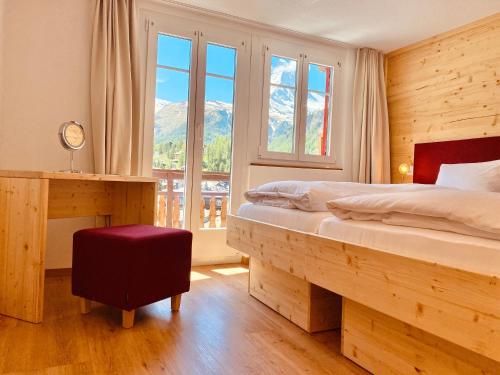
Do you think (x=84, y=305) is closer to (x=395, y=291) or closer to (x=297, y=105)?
(x=395, y=291)

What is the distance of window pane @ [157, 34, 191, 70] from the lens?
3.10 metres

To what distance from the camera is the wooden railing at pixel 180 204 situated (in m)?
3.17

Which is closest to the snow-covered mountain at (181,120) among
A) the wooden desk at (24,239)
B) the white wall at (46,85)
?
the white wall at (46,85)

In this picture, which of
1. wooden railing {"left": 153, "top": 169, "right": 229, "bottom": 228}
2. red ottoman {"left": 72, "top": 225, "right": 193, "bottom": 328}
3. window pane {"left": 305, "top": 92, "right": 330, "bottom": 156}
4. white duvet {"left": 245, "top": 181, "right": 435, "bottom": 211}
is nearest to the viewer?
red ottoman {"left": 72, "top": 225, "right": 193, "bottom": 328}

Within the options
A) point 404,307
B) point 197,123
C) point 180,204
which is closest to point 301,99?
point 197,123

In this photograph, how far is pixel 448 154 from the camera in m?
3.27

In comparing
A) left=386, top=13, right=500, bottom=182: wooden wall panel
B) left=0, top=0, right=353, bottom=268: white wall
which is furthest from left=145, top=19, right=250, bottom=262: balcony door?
left=386, top=13, right=500, bottom=182: wooden wall panel

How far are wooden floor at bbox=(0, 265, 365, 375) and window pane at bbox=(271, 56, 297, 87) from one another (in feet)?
7.28

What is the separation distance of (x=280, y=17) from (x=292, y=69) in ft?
1.81

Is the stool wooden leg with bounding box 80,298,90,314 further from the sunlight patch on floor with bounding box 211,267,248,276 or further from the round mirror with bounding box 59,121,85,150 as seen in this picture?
the sunlight patch on floor with bounding box 211,267,248,276

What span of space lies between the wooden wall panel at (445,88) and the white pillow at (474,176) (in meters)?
0.62

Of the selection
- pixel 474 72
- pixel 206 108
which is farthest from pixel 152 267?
pixel 474 72

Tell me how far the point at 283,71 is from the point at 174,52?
1062mm

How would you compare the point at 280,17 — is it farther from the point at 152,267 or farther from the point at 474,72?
the point at 152,267
